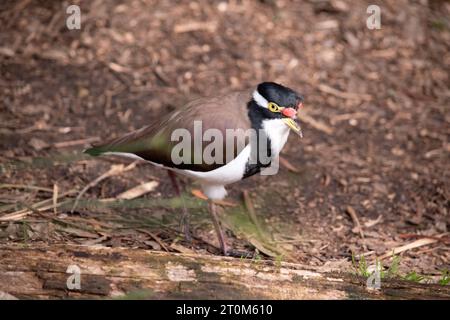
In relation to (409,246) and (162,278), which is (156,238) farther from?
(409,246)

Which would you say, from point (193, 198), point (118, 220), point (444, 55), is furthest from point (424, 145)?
point (118, 220)

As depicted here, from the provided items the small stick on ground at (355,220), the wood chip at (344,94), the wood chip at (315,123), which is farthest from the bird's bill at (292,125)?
the wood chip at (344,94)

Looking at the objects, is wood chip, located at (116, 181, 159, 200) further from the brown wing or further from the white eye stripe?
the white eye stripe

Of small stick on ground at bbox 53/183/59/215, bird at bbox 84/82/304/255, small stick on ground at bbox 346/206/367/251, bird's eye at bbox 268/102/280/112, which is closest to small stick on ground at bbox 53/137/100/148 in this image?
small stick on ground at bbox 53/183/59/215

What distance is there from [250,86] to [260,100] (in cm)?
265

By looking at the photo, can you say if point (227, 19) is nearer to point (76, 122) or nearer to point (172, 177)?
point (76, 122)

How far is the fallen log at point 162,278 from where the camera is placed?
3.89 metres

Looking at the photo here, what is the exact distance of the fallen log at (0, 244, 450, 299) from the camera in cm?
389

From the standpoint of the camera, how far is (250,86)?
7605 mm

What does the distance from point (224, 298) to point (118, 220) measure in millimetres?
1809

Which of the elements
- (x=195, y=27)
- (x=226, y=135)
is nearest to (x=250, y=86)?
(x=195, y=27)

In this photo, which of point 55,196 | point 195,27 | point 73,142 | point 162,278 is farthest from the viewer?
point 195,27

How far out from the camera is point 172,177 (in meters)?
5.60

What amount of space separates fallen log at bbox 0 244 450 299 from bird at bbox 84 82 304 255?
891 millimetres
